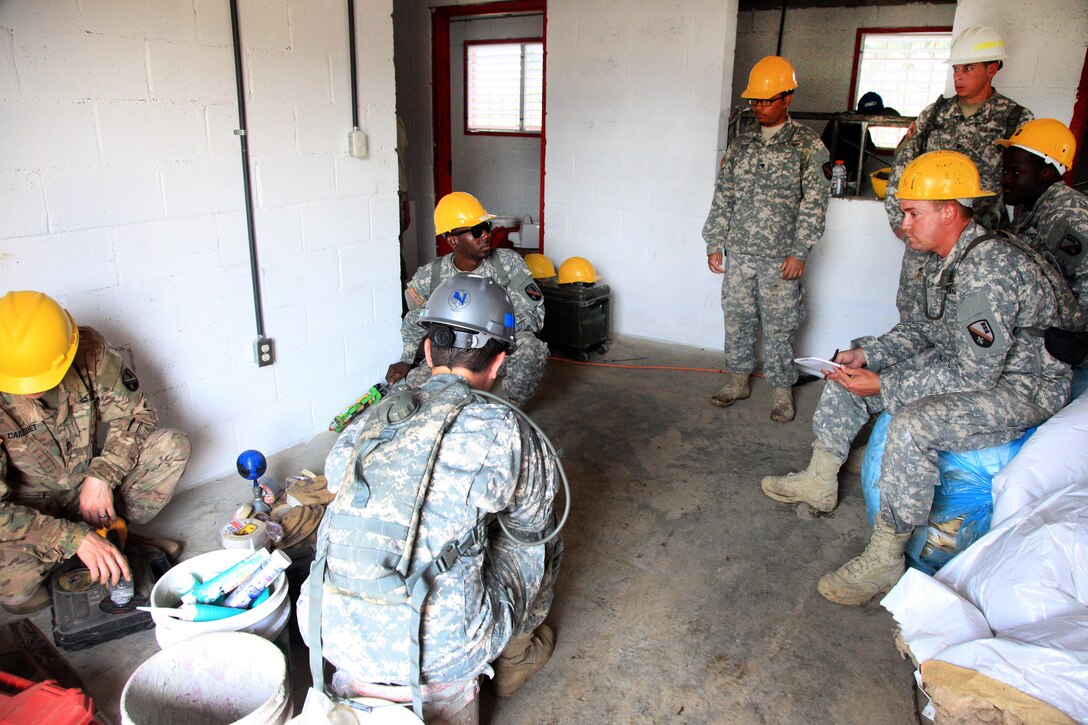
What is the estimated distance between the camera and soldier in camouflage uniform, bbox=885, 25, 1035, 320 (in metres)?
3.60

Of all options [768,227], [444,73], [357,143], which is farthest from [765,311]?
[444,73]

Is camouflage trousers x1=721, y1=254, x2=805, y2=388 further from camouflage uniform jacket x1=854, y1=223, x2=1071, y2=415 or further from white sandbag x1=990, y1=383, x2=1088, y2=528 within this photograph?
white sandbag x1=990, y1=383, x2=1088, y2=528

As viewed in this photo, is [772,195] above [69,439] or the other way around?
above

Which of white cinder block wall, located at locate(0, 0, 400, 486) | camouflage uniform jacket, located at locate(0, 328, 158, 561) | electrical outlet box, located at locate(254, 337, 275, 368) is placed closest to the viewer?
camouflage uniform jacket, located at locate(0, 328, 158, 561)

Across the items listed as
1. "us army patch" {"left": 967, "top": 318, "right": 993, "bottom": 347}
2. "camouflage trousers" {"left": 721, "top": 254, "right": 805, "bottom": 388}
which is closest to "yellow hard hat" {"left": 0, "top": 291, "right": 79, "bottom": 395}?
"us army patch" {"left": 967, "top": 318, "right": 993, "bottom": 347}

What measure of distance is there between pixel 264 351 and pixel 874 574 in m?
2.62

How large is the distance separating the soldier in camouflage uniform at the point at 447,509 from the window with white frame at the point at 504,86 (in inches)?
281

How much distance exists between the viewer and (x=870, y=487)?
112 inches

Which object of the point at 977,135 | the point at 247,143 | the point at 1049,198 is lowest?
the point at 1049,198

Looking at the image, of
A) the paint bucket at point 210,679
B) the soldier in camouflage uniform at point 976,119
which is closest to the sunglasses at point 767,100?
the soldier in camouflage uniform at point 976,119

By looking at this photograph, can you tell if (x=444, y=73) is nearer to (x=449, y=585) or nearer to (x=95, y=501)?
(x=95, y=501)

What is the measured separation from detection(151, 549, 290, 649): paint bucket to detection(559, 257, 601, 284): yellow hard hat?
3266mm

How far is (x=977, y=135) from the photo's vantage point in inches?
144

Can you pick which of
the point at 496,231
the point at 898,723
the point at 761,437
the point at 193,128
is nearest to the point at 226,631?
the point at 898,723
